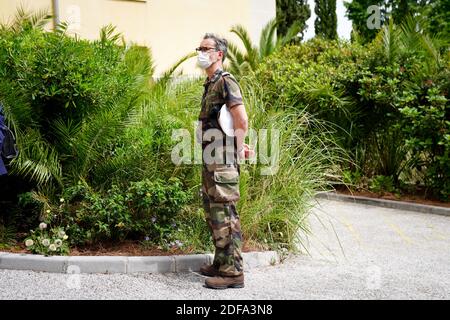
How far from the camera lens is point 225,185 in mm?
5383

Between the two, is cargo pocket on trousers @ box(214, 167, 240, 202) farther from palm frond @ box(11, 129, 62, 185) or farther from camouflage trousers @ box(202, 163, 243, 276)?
palm frond @ box(11, 129, 62, 185)

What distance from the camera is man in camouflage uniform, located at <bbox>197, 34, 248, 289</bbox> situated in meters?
5.36

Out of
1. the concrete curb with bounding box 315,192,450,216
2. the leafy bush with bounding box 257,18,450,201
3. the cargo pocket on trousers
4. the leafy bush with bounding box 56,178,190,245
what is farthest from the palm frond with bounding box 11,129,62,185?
the leafy bush with bounding box 257,18,450,201

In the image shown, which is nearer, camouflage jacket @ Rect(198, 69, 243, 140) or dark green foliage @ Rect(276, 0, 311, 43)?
camouflage jacket @ Rect(198, 69, 243, 140)

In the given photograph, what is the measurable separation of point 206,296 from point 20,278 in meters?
1.68

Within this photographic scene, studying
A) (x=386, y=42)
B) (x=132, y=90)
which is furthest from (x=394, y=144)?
(x=132, y=90)

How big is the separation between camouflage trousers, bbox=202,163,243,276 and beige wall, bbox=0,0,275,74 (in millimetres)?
8831

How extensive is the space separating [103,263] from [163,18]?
11.8 meters

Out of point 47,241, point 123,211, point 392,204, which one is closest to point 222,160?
point 123,211

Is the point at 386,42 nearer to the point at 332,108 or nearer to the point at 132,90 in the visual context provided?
the point at 332,108

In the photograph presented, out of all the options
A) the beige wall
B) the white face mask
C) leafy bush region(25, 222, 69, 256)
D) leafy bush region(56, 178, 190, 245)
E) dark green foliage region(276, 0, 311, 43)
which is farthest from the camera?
dark green foliage region(276, 0, 311, 43)

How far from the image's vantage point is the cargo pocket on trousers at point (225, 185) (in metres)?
5.37
